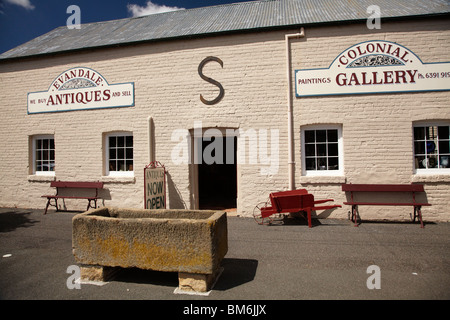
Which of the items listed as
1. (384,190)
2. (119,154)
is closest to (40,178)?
(119,154)

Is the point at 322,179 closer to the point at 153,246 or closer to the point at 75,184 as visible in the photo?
the point at 153,246

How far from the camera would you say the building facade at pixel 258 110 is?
722 cm

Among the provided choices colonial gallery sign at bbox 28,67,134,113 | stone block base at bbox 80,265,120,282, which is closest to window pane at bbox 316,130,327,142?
colonial gallery sign at bbox 28,67,134,113

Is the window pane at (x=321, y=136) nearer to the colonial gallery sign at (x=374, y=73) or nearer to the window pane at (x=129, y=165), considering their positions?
the colonial gallery sign at (x=374, y=73)

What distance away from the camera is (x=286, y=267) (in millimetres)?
4395

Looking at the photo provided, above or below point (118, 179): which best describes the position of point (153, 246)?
below

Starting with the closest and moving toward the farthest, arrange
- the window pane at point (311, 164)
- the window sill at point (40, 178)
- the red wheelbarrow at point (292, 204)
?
the red wheelbarrow at point (292, 204) → the window pane at point (311, 164) → the window sill at point (40, 178)

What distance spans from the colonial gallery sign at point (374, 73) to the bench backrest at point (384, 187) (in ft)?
7.94

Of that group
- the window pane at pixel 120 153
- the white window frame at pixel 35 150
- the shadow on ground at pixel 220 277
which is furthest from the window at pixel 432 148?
the white window frame at pixel 35 150

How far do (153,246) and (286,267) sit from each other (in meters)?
2.10

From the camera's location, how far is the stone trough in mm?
3527
